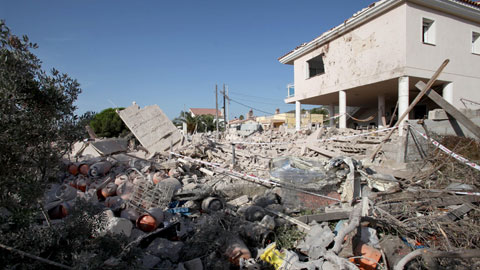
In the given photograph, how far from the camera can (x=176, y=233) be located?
4020 millimetres

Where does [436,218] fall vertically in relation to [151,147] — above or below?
below

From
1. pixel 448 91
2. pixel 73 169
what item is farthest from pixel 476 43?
pixel 73 169

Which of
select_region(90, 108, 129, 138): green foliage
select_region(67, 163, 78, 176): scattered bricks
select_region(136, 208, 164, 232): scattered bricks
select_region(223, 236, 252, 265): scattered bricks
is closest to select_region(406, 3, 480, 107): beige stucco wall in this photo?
select_region(223, 236, 252, 265): scattered bricks

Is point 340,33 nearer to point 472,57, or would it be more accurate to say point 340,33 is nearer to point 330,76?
point 330,76

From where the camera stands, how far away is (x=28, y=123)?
79.4 inches

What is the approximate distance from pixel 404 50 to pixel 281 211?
8744 mm

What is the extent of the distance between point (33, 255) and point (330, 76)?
13.7 metres

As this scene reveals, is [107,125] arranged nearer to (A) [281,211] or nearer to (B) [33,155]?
(A) [281,211]

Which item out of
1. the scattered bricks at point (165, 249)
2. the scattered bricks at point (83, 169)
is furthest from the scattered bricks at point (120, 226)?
the scattered bricks at point (83, 169)

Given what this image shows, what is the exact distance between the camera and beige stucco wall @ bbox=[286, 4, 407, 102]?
9.98 meters

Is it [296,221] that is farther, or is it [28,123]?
[296,221]

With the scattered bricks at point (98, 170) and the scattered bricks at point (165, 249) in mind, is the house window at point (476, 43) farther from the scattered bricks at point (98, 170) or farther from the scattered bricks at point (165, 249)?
the scattered bricks at point (98, 170)

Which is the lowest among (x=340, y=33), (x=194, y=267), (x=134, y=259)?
(x=194, y=267)

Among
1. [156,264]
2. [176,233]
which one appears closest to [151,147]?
[176,233]
